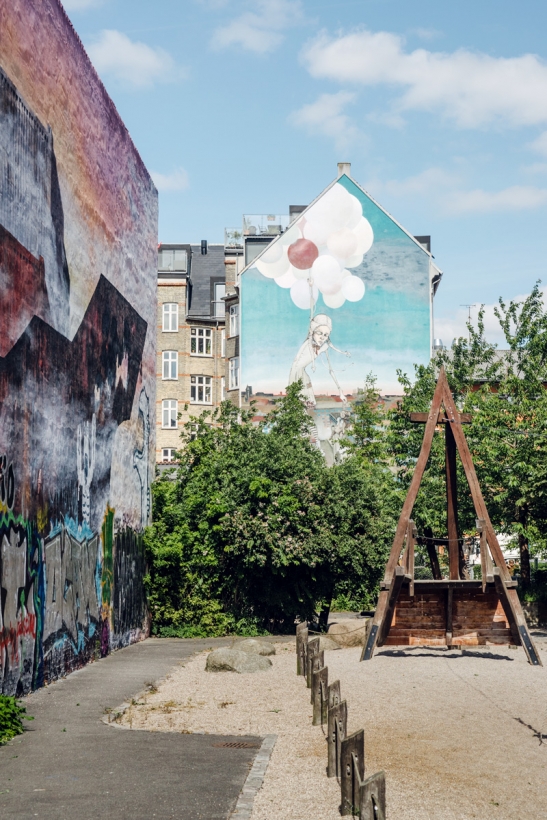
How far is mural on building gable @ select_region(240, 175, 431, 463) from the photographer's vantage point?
4581 cm

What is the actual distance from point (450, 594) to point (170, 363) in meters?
41.7

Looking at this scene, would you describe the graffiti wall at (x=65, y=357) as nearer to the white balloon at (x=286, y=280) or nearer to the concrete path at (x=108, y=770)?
the concrete path at (x=108, y=770)

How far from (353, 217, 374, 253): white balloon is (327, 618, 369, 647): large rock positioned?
79.8ft

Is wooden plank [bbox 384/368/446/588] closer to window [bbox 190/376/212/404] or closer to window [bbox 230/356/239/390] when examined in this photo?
window [bbox 230/356/239/390]

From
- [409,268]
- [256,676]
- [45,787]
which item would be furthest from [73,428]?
[409,268]

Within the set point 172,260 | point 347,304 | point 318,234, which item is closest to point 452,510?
point 347,304

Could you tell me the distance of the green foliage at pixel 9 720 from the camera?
1178 cm

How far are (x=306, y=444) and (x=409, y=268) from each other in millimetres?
20145

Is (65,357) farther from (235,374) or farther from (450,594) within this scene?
(235,374)

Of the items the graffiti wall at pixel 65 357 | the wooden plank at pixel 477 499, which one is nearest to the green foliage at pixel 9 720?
the graffiti wall at pixel 65 357

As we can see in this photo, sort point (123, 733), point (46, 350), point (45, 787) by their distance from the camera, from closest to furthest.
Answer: point (45, 787) → point (123, 733) → point (46, 350)

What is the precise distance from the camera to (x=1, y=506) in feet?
47.9

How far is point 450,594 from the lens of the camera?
19719 millimetres

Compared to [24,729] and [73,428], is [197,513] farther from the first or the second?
[24,729]
